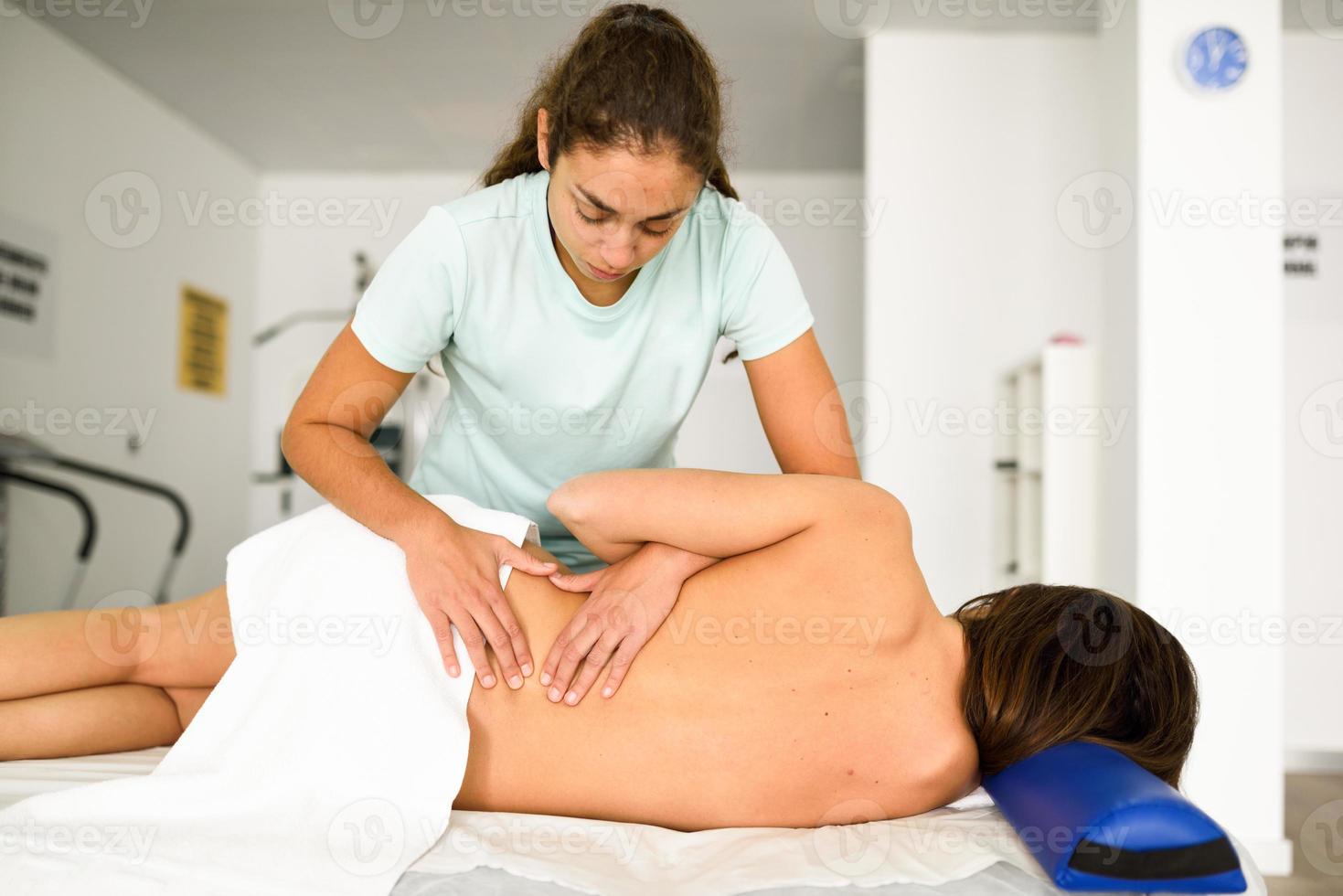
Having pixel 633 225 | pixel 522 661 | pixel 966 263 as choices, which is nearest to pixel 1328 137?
pixel 966 263

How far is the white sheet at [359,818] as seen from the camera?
920 millimetres

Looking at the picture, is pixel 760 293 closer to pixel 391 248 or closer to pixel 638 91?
pixel 638 91

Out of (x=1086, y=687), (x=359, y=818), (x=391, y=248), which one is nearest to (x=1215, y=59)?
(x=1086, y=687)

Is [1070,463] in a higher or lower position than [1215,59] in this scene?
lower

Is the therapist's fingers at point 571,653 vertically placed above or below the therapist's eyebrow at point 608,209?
below

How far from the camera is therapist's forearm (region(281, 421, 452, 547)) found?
119cm

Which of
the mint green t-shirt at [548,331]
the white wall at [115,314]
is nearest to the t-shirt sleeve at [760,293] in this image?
the mint green t-shirt at [548,331]

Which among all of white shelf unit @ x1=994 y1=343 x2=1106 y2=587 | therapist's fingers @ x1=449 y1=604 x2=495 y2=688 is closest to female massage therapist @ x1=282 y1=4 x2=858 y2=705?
therapist's fingers @ x1=449 y1=604 x2=495 y2=688

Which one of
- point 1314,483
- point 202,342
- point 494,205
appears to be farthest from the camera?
point 202,342

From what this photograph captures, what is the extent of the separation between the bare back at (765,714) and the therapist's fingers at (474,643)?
2cm

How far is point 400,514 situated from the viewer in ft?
3.94

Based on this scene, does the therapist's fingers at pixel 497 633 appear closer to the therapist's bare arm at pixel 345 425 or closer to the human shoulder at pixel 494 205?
the therapist's bare arm at pixel 345 425

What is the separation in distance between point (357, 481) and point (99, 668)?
430mm

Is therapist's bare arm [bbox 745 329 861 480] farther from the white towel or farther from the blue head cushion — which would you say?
the blue head cushion
